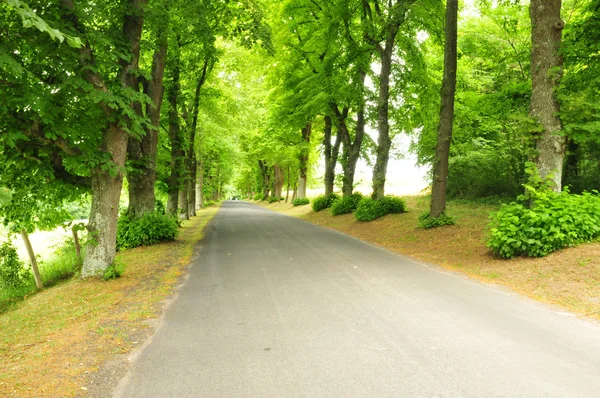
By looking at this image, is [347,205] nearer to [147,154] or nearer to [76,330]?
[147,154]

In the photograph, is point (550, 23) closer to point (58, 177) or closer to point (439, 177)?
point (439, 177)

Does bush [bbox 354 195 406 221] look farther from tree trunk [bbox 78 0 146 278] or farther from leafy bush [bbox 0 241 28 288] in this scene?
leafy bush [bbox 0 241 28 288]

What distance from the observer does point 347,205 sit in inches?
832

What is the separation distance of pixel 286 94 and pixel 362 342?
21252mm

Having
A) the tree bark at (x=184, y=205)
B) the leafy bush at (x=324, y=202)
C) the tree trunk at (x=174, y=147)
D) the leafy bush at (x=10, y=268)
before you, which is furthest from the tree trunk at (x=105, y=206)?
the leafy bush at (x=324, y=202)

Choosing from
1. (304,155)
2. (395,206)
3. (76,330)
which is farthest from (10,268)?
(304,155)

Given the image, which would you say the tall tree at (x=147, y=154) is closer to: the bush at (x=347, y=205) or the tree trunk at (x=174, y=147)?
the tree trunk at (x=174, y=147)

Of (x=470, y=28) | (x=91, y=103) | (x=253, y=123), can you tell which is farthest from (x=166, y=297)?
(x=253, y=123)

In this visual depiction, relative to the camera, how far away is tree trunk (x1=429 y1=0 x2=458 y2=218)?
12.9 meters

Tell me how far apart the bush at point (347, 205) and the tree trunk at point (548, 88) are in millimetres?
12321

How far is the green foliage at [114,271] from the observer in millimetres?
7957

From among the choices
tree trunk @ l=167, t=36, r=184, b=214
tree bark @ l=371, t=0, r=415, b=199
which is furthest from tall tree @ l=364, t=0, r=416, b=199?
tree trunk @ l=167, t=36, r=184, b=214

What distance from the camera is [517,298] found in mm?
6254

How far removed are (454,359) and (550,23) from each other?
344 inches
